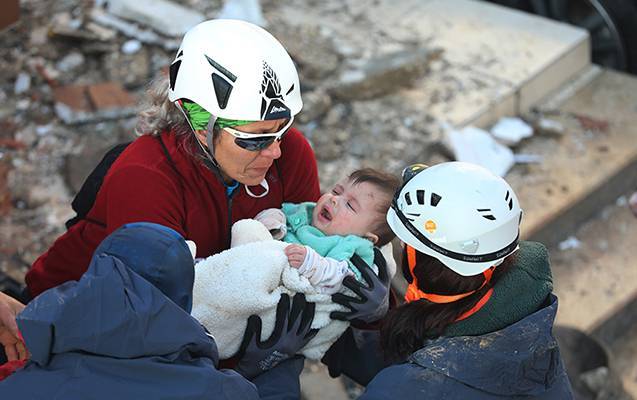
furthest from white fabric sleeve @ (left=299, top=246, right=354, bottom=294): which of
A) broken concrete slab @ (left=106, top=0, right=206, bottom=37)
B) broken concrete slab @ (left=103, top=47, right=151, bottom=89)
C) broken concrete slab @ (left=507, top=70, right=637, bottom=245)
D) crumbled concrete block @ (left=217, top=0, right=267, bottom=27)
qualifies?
crumbled concrete block @ (left=217, top=0, right=267, bottom=27)

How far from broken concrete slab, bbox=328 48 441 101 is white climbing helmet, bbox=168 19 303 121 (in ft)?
10.4

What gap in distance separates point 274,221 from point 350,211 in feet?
0.92

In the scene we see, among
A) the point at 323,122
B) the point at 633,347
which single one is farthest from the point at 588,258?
the point at 323,122

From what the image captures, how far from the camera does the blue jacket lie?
2.19 metres

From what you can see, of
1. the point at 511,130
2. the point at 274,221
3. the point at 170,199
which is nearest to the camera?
the point at 170,199

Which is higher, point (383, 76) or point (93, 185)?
point (93, 185)

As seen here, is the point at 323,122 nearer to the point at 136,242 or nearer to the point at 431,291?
the point at 431,291

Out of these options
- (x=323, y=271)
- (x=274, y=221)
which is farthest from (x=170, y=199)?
(x=323, y=271)

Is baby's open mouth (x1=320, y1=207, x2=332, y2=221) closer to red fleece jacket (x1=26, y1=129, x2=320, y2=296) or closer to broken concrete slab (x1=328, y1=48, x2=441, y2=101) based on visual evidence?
red fleece jacket (x1=26, y1=129, x2=320, y2=296)

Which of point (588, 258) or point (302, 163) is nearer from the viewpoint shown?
point (302, 163)

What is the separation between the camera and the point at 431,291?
2783 mm

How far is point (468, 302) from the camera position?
274 centimetres

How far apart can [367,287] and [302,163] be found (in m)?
0.61

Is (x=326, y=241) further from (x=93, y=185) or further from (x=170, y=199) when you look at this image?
(x=93, y=185)
